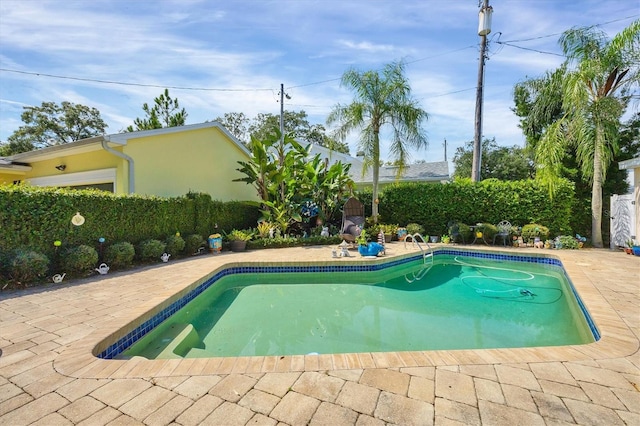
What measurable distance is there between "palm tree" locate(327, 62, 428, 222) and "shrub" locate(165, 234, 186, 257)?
762 cm

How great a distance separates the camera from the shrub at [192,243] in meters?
9.01

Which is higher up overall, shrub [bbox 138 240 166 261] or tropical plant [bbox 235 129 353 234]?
tropical plant [bbox 235 129 353 234]

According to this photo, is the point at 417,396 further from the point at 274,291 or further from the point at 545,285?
the point at 545,285

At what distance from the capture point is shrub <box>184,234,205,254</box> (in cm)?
901

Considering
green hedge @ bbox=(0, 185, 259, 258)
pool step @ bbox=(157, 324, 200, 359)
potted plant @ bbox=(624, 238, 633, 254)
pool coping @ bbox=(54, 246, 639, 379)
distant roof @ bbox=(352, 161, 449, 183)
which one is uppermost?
distant roof @ bbox=(352, 161, 449, 183)

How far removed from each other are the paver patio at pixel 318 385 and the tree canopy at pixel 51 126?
34.0m

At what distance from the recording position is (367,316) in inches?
203

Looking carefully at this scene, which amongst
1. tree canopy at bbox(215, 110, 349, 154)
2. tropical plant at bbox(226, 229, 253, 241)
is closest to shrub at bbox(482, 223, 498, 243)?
tropical plant at bbox(226, 229, 253, 241)

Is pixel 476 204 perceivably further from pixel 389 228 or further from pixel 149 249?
pixel 149 249

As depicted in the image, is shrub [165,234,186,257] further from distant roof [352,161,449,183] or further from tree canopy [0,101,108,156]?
tree canopy [0,101,108,156]

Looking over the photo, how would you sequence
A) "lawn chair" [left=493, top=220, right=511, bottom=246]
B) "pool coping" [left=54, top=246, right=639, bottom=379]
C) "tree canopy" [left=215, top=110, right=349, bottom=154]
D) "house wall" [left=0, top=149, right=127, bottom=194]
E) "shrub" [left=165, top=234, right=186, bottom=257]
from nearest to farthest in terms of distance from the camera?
"pool coping" [left=54, top=246, right=639, bottom=379] → "shrub" [left=165, top=234, right=186, bottom=257] → "house wall" [left=0, top=149, right=127, bottom=194] → "lawn chair" [left=493, top=220, right=511, bottom=246] → "tree canopy" [left=215, top=110, right=349, bottom=154]

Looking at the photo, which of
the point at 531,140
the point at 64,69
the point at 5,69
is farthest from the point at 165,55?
the point at 531,140

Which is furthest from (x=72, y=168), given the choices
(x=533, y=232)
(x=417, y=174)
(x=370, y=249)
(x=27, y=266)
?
(x=533, y=232)

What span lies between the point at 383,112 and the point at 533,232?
7.08 metres
